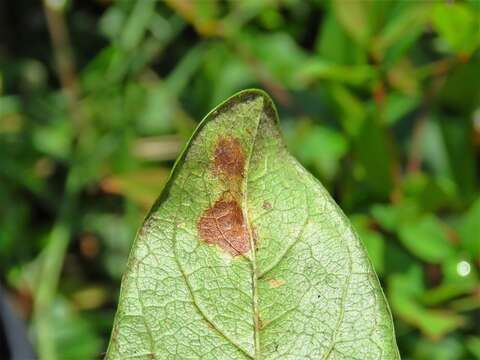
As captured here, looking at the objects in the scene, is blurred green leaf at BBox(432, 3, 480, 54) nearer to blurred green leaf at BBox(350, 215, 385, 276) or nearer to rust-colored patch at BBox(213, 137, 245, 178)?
blurred green leaf at BBox(350, 215, 385, 276)

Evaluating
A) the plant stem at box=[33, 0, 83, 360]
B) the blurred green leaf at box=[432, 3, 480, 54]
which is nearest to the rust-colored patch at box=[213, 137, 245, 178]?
the blurred green leaf at box=[432, 3, 480, 54]

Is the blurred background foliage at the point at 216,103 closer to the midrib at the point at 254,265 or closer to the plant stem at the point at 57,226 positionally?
the plant stem at the point at 57,226

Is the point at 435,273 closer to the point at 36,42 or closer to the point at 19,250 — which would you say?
the point at 19,250

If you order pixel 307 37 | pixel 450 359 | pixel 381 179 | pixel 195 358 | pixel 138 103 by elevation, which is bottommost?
pixel 195 358

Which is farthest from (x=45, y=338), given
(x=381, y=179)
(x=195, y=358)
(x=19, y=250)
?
(x=195, y=358)

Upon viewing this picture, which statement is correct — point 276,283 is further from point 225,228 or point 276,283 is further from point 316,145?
point 316,145

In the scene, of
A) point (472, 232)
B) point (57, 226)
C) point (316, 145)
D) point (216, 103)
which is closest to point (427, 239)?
point (472, 232)
